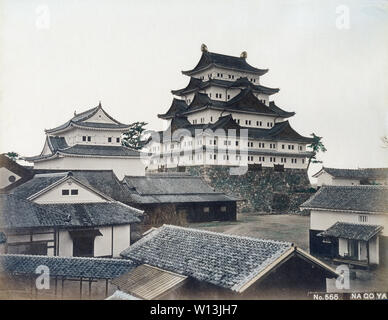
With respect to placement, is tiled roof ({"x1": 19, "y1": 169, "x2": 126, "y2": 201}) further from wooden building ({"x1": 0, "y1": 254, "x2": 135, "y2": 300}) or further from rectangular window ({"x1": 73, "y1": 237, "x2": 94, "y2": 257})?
wooden building ({"x1": 0, "y1": 254, "x2": 135, "y2": 300})

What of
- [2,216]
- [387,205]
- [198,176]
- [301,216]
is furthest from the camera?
[198,176]

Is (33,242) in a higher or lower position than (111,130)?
lower

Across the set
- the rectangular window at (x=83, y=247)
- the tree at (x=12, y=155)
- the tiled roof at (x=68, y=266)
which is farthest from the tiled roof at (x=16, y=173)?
the tiled roof at (x=68, y=266)

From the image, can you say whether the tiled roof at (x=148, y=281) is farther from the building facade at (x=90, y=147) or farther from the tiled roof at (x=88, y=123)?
the tiled roof at (x=88, y=123)

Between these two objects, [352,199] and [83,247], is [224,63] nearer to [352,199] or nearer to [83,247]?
[352,199]

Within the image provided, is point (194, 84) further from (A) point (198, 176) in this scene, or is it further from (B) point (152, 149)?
(A) point (198, 176)

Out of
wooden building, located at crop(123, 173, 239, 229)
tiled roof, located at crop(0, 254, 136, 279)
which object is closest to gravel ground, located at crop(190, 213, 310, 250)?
wooden building, located at crop(123, 173, 239, 229)

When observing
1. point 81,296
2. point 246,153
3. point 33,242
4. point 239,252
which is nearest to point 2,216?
point 33,242
